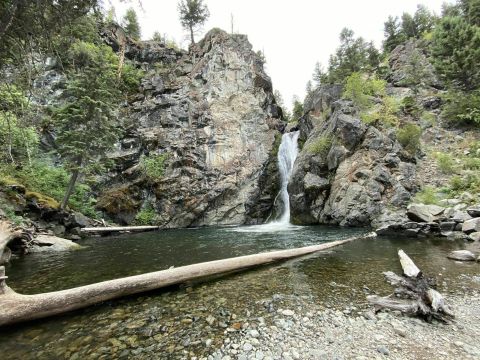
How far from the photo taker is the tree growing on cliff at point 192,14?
40.9 metres

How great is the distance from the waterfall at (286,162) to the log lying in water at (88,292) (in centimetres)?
1844

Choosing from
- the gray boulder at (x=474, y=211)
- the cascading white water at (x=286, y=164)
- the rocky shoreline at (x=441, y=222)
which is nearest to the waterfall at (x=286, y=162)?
the cascading white water at (x=286, y=164)

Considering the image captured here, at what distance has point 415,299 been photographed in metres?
4.39

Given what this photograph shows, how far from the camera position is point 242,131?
2884 cm

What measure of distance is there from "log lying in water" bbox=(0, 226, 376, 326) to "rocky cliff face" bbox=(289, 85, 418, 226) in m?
13.2

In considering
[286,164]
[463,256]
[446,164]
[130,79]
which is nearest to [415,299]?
[463,256]

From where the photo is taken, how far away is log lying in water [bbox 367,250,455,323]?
12.7 ft

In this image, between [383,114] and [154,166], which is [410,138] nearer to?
[383,114]

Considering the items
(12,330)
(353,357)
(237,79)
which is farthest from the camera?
(237,79)

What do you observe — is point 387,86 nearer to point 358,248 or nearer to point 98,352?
point 358,248

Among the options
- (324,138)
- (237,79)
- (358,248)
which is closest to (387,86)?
(324,138)

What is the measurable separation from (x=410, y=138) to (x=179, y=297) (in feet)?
68.1

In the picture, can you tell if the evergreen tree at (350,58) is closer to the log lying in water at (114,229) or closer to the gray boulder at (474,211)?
the gray boulder at (474,211)

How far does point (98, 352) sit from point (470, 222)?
13956mm
